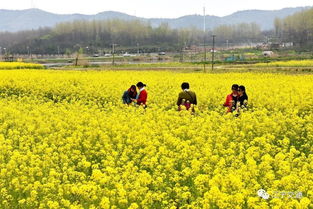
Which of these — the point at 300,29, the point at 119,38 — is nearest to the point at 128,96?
the point at 300,29

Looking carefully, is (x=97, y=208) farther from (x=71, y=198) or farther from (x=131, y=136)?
(x=131, y=136)

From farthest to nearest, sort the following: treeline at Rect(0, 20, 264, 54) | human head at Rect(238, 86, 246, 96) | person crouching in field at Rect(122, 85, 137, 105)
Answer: treeline at Rect(0, 20, 264, 54)
person crouching in field at Rect(122, 85, 137, 105)
human head at Rect(238, 86, 246, 96)

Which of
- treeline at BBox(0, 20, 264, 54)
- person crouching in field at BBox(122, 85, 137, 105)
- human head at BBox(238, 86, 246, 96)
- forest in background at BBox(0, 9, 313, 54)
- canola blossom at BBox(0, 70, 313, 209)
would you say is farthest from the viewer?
treeline at BBox(0, 20, 264, 54)

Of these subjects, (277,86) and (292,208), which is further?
(277,86)

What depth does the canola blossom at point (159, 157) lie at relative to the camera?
7.04 metres

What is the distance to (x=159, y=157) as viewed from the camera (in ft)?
32.1

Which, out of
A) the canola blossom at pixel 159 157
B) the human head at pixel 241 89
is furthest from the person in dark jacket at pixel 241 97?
the canola blossom at pixel 159 157

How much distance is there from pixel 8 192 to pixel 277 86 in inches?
634

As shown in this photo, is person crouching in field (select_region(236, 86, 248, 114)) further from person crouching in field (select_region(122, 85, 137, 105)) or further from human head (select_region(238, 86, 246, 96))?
person crouching in field (select_region(122, 85, 137, 105))

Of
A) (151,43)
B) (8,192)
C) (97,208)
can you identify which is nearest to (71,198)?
(97,208)

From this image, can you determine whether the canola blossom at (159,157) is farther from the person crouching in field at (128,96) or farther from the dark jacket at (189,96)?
the person crouching in field at (128,96)

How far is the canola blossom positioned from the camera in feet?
23.1

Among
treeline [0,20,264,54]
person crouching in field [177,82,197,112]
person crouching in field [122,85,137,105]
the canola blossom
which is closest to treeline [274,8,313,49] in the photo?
treeline [0,20,264,54]

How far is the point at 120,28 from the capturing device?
196 meters
